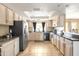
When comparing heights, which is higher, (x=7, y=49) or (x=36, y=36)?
(x=7, y=49)

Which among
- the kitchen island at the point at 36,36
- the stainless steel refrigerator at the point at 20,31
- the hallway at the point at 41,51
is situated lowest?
the hallway at the point at 41,51

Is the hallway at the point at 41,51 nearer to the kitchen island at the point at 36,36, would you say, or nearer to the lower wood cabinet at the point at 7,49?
the lower wood cabinet at the point at 7,49

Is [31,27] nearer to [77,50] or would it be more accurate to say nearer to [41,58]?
[77,50]

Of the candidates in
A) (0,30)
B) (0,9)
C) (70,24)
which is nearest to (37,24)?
(70,24)

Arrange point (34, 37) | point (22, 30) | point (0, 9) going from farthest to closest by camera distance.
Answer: point (34, 37), point (22, 30), point (0, 9)

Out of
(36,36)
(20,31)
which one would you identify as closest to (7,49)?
(20,31)

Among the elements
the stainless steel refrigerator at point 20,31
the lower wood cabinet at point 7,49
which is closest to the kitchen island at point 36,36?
the stainless steel refrigerator at point 20,31

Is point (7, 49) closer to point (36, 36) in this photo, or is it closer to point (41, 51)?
point (41, 51)

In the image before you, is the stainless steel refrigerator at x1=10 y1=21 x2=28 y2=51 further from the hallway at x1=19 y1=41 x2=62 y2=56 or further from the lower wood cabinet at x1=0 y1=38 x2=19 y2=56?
the lower wood cabinet at x1=0 y1=38 x2=19 y2=56

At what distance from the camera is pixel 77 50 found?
461 centimetres

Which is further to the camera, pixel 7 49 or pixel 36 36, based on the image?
pixel 36 36

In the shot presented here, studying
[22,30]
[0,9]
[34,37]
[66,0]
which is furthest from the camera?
[34,37]

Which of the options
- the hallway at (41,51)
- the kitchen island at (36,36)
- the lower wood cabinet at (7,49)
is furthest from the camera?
the kitchen island at (36,36)

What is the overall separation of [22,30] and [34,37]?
5.57 metres
